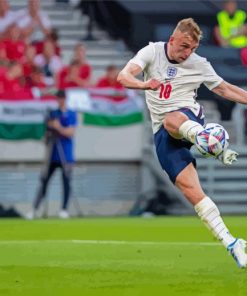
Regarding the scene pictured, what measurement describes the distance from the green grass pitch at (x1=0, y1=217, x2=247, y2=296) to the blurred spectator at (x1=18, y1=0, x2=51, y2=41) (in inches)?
303

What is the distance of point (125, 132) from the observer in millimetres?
23359

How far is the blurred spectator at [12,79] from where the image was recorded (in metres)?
22.2

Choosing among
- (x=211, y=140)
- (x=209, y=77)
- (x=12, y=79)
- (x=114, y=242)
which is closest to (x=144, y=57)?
(x=209, y=77)

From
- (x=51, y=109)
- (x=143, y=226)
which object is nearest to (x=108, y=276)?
(x=143, y=226)

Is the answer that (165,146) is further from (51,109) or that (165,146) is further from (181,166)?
(51,109)

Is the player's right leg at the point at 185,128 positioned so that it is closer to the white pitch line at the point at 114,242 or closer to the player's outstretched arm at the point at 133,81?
the player's outstretched arm at the point at 133,81

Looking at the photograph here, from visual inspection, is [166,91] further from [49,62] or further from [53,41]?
[53,41]

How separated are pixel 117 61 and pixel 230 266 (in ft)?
50.0

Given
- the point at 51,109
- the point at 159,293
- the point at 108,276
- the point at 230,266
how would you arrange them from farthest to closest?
the point at 51,109 < the point at 230,266 < the point at 108,276 < the point at 159,293

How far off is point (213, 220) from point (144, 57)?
160 centimetres

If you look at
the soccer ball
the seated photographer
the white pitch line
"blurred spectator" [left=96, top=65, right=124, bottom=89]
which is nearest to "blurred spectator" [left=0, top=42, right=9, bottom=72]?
the seated photographer

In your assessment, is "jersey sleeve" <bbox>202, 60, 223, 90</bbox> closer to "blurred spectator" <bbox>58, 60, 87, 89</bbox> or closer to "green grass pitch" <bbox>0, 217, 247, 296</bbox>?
"green grass pitch" <bbox>0, 217, 247, 296</bbox>

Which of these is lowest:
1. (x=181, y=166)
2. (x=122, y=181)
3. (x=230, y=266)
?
(x=122, y=181)

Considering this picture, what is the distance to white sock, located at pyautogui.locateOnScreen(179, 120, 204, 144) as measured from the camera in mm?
9688
